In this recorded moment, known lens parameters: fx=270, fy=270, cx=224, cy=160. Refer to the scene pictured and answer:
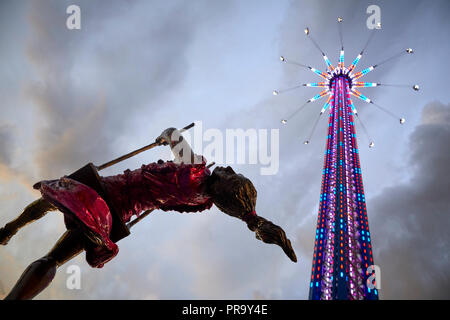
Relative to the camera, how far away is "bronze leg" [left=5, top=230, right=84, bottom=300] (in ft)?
7.64

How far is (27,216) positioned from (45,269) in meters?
1.00

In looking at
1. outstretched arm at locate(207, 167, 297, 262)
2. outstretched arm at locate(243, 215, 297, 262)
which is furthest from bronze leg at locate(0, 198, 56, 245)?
outstretched arm at locate(243, 215, 297, 262)

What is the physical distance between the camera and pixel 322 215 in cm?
1633

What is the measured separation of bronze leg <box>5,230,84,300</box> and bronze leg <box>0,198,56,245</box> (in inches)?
21.1

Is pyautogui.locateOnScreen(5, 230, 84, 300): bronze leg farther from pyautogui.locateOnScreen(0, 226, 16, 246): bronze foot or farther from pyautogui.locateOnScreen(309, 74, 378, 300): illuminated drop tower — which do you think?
pyautogui.locateOnScreen(309, 74, 378, 300): illuminated drop tower

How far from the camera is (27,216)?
328 cm

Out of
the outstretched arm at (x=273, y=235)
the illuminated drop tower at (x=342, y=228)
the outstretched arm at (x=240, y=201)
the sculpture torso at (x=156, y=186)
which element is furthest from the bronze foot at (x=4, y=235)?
the illuminated drop tower at (x=342, y=228)

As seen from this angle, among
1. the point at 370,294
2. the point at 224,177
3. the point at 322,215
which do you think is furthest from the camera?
the point at 322,215
